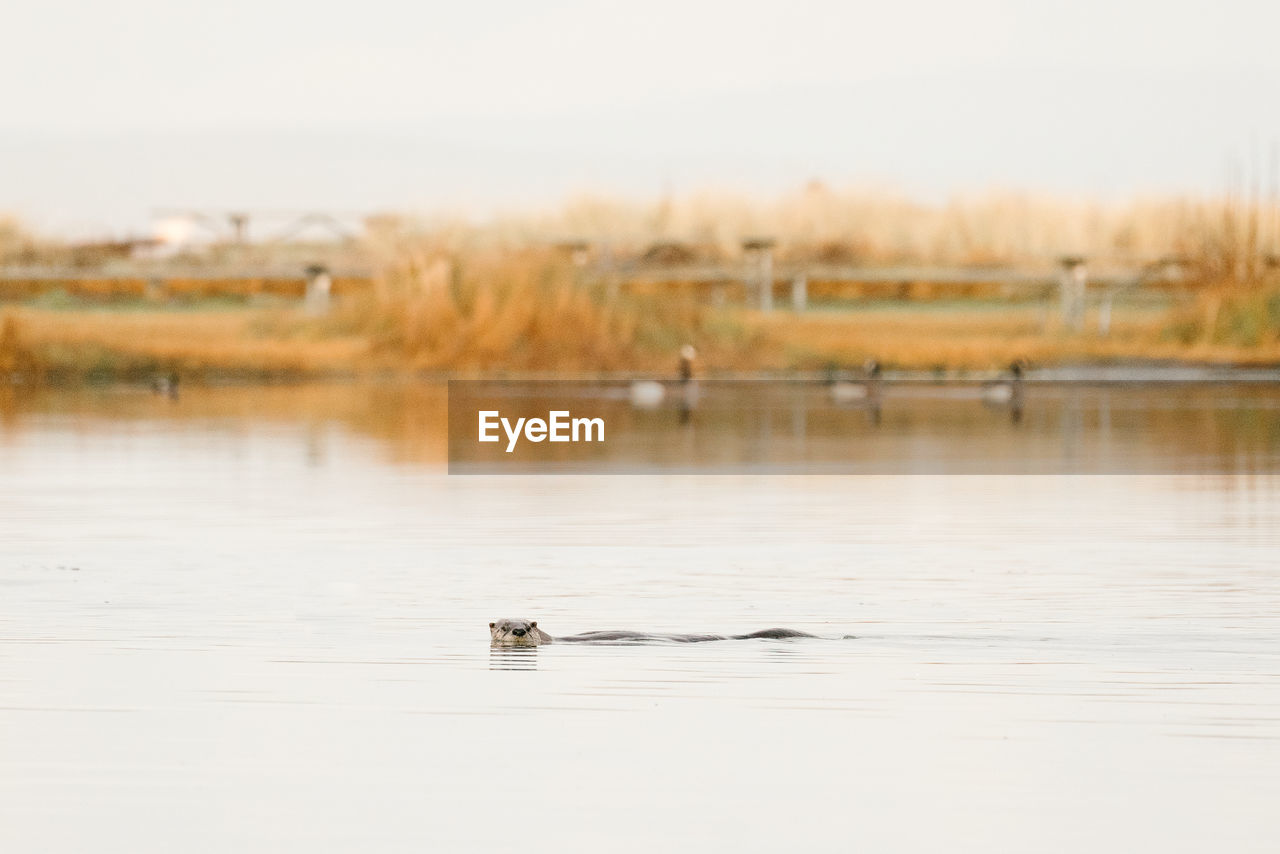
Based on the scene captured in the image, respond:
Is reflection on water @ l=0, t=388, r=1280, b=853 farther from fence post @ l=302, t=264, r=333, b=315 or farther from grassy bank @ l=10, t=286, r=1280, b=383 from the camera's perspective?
fence post @ l=302, t=264, r=333, b=315

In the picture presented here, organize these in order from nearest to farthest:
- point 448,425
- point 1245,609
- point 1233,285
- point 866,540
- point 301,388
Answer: point 1245,609
point 866,540
point 448,425
point 301,388
point 1233,285

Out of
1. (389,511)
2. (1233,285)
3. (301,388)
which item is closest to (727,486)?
(389,511)

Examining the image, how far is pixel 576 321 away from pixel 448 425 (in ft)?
33.0

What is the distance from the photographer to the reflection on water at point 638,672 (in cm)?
802

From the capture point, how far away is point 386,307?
124ft

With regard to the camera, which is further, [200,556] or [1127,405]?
[1127,405]

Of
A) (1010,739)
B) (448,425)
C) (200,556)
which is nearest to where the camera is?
Result: (1010,739)

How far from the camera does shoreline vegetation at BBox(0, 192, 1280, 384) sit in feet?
123

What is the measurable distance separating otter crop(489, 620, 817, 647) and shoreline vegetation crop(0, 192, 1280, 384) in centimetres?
2545

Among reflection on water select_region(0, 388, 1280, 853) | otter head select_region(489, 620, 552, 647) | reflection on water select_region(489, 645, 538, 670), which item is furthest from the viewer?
Answer: otter head select_region(489, 620, 552, 647)

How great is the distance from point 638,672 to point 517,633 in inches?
26.7

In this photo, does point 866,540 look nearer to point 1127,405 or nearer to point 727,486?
point 727,486

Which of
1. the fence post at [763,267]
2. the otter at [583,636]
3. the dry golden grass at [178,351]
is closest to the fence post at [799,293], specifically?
the fence post at [763,267]

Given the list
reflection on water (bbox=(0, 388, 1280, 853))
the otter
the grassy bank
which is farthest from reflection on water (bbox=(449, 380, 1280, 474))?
the otter
